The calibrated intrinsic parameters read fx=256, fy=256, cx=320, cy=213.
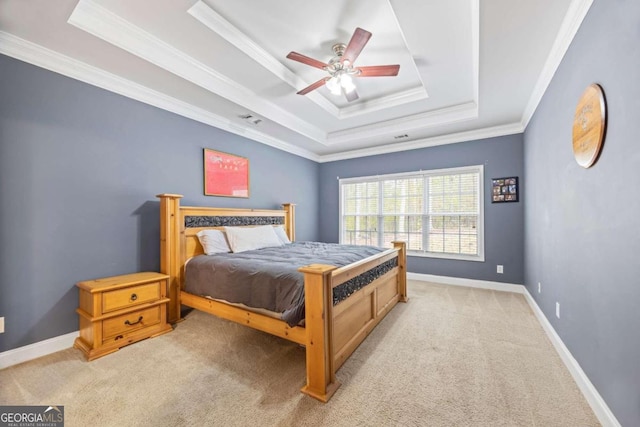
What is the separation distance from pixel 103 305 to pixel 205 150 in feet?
7.24

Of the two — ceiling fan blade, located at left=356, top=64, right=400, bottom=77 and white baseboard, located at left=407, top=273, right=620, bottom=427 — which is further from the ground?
ceiling fan blade, located at left=356, top=64, right=400, bottom=77

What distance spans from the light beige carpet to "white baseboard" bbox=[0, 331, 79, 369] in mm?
82

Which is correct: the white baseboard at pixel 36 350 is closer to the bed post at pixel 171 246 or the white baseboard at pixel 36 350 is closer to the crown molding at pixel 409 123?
the bed post at pixel 171 246

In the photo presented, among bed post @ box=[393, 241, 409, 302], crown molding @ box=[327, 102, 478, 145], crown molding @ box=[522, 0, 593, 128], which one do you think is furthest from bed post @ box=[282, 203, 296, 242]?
crown molding @ box=[522, 0, 593, 128]

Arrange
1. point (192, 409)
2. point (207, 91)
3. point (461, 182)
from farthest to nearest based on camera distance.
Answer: point (461, 182)
point (207, 91)
point (192, 409)

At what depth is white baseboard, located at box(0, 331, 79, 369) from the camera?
204 centimetres

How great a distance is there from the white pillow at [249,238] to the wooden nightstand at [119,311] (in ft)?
2.82

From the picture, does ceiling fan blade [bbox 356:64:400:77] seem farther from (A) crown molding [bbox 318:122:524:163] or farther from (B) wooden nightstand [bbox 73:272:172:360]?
(B) wooden nightstand [bbox 73:272:172:360]

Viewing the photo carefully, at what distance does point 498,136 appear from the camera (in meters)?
4.15

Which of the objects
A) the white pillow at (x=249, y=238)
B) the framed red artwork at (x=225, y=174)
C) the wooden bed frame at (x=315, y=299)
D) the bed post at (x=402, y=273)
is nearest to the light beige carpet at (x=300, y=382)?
the wooden bed frame at (x=315, y=299)

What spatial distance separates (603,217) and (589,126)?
587mm

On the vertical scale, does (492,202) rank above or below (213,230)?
above

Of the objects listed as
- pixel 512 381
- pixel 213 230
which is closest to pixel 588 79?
pixel 512 381

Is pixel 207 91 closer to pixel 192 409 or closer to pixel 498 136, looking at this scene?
pixel 192 409
